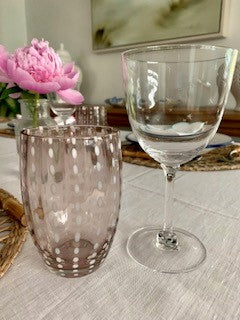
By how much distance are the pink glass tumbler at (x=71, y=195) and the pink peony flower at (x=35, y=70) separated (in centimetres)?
9

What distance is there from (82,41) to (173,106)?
2028mm

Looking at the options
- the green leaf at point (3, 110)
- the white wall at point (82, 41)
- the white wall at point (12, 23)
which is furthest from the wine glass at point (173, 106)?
the white wall at point (12, 23)

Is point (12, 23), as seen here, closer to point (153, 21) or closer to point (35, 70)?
point (153, 21)

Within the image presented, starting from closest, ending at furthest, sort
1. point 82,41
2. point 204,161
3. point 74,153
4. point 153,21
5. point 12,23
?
point 74,153 → point 204,161 → point 153,21 → point 82,41 → point 12,23

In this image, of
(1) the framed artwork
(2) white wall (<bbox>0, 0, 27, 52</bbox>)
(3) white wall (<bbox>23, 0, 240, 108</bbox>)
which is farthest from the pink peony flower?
(2) white wall (<bbox>0, 0, 27, 52</bbox>)

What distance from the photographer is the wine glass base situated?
24 cm

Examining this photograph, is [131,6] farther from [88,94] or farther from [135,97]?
[135,97]

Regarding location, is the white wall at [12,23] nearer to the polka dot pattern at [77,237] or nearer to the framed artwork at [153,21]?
the framed artwork at [153,21]

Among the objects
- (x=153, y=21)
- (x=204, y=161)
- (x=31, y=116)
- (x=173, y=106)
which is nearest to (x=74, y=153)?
(x=173, y=106)

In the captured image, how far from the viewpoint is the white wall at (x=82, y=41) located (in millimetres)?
1955

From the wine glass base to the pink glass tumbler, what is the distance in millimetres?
43

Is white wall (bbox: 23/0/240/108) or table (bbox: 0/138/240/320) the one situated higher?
white wall (bbox: 23/0/240/108)

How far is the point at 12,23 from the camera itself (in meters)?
2.40

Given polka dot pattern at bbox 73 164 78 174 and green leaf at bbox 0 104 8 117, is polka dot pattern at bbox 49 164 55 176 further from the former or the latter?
green leaf at bbox 0 104 8 117
